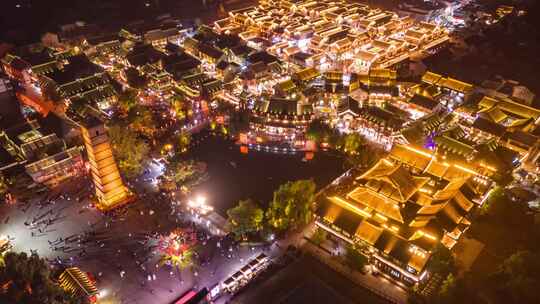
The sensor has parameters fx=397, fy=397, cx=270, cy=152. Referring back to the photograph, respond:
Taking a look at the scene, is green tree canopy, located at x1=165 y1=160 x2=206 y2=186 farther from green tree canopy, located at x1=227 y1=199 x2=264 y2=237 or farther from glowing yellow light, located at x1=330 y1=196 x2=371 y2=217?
glowing yellow light, located at x1=330 y1=196 x2=371 y2=217

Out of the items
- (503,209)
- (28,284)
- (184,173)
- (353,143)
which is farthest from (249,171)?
(503,209)

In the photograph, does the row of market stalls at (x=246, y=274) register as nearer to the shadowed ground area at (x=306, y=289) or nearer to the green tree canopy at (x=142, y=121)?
the shadowed ground area at (x=306, y=289)

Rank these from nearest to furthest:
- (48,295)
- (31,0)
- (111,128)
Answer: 1. (48,295)
2. (111,128)
3. (31,0)

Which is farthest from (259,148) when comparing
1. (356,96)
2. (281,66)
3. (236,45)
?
(236,45)

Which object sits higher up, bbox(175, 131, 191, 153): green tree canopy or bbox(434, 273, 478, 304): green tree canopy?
bbox(175, 131, 191, 153): green tree canopy

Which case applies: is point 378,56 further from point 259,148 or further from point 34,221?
point 34,221

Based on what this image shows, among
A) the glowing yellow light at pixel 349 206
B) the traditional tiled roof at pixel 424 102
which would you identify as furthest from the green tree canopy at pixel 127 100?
the traditional tiled roof at pixel 424 102

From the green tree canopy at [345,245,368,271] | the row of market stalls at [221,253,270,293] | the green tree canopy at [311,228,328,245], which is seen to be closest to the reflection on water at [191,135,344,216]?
the green tree canopy at [311,228,328,245]
